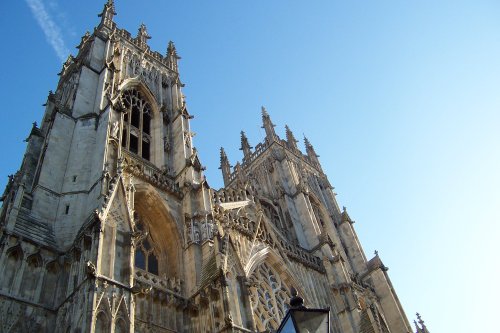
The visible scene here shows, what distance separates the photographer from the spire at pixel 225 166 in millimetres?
35109

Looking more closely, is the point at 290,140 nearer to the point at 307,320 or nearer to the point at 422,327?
the point at 422,327

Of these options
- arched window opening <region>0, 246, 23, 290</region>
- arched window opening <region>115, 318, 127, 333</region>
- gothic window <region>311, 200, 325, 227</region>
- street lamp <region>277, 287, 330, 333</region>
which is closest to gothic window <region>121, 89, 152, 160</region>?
arched window opening <region>0, 246, 23, 290</region>

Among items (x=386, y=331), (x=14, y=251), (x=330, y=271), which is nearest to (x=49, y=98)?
(x=14, y=251)

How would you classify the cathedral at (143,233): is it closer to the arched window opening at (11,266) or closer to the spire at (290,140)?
the arched window opening at (11,266)

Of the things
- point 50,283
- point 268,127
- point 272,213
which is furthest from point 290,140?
point 50,283

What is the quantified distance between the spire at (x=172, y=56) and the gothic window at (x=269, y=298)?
13.8 meters

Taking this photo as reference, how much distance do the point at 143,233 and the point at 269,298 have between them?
6.67 meters

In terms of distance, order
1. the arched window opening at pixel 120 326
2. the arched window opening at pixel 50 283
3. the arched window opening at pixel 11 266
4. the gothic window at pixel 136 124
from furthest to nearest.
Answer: the gothic window at pixel 136 124, the arched window opening at pixel 50 283, the arched window opening at pixel 11 266, the arched window opening at pixel 120 326

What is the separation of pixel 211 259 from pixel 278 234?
8.51m

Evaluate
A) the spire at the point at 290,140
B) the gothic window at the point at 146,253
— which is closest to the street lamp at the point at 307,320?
the gothic window at the point at 146,253

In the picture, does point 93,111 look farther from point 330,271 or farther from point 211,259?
point 330,271

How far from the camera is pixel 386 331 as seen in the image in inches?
1000

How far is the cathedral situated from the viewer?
12.7 metres

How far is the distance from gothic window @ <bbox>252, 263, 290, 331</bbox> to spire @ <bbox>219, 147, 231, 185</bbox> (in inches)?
531
